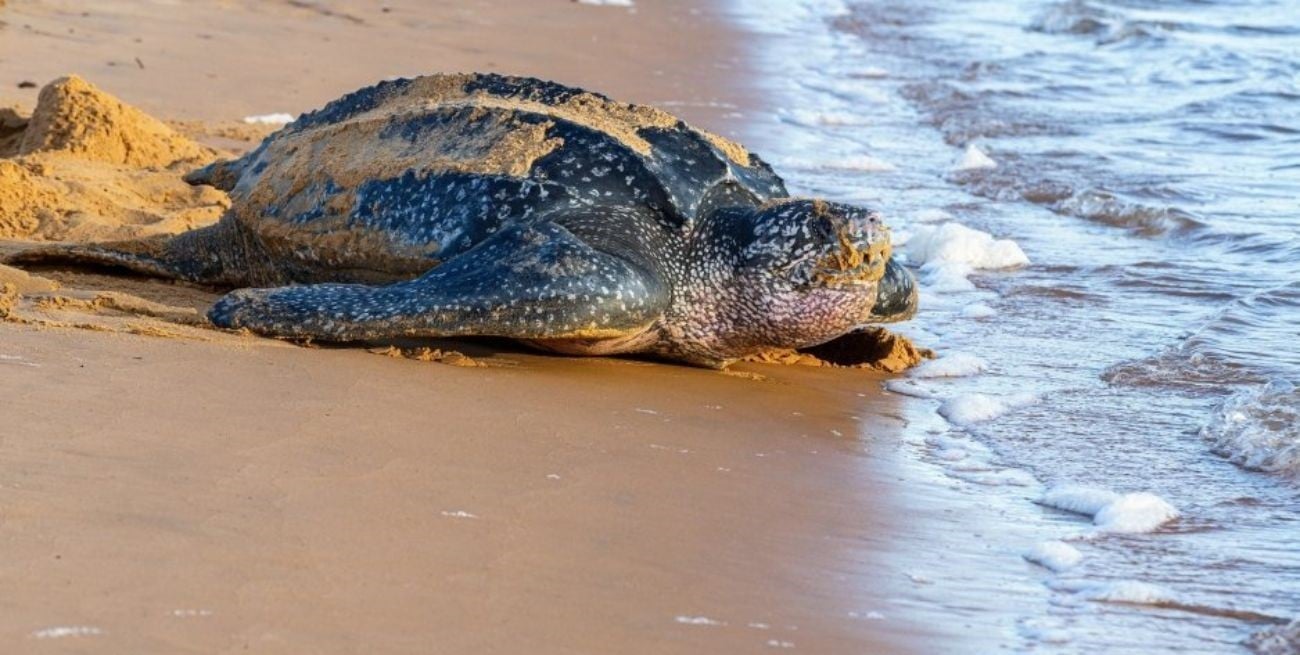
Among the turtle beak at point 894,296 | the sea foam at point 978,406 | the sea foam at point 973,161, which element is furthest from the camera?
the sea foam at point 973,161

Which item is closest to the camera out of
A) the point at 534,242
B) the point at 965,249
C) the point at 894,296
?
the point at 534,242

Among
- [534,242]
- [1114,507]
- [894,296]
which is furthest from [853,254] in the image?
[1114,507]

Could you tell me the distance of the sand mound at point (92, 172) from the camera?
5.39m

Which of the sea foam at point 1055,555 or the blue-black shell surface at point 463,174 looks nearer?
the sea foam at point 1055,555

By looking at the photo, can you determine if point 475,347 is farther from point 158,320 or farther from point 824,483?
point 824,483

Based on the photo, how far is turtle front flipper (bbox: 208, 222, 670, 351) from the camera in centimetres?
409

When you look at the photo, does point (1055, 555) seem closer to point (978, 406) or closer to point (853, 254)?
point (978, 406)

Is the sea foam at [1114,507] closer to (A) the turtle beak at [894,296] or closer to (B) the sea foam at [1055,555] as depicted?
(B) the sea foam at [1055,555]

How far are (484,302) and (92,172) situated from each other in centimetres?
261

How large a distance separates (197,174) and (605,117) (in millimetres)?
2065

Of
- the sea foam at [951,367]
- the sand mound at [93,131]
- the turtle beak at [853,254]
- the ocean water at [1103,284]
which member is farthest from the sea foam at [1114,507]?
the sand mound at [93,131]

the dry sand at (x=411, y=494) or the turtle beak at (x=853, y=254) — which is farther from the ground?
the turtle beak at (x=853, y=254)

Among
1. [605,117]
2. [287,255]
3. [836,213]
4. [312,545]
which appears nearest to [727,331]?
[836,213]

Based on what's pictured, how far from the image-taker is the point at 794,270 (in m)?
4.48
